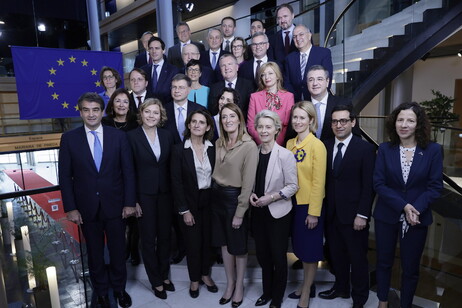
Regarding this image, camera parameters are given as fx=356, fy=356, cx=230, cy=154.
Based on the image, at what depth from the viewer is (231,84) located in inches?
135

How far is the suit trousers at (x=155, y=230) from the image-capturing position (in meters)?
2.88

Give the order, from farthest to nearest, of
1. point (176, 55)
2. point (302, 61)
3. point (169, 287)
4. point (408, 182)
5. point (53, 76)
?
point (53, 76) → point (176, 55) → point (302, 61) → point (169, 287) → point (408, 182)

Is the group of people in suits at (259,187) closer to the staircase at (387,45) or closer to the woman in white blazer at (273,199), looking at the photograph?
the woman in white blazer at (273,199)

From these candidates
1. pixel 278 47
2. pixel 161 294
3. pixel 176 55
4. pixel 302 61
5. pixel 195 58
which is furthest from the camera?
pixel 176 55

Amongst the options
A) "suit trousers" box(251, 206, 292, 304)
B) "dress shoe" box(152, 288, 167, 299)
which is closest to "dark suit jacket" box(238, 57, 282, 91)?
"suit trousers" box(251, 206, 292, 304)

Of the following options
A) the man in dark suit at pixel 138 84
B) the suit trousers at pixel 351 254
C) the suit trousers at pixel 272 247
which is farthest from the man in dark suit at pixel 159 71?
the suit trousers at pixel 351 254

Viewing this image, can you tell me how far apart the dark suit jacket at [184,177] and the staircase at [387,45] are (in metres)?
3.61

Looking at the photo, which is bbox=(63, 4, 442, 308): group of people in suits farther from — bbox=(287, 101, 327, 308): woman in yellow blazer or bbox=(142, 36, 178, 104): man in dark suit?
bbox=(142, 36, 178, 104): man in dark suit

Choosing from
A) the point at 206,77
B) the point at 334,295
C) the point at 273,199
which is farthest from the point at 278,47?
the point at 334,295

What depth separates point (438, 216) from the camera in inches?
223

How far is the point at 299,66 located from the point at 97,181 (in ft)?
6.96

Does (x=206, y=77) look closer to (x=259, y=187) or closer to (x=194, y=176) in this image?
(x=194, y=176)

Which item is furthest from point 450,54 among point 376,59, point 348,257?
point 348,257

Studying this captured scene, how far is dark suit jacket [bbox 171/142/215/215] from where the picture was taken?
9.14 feet
